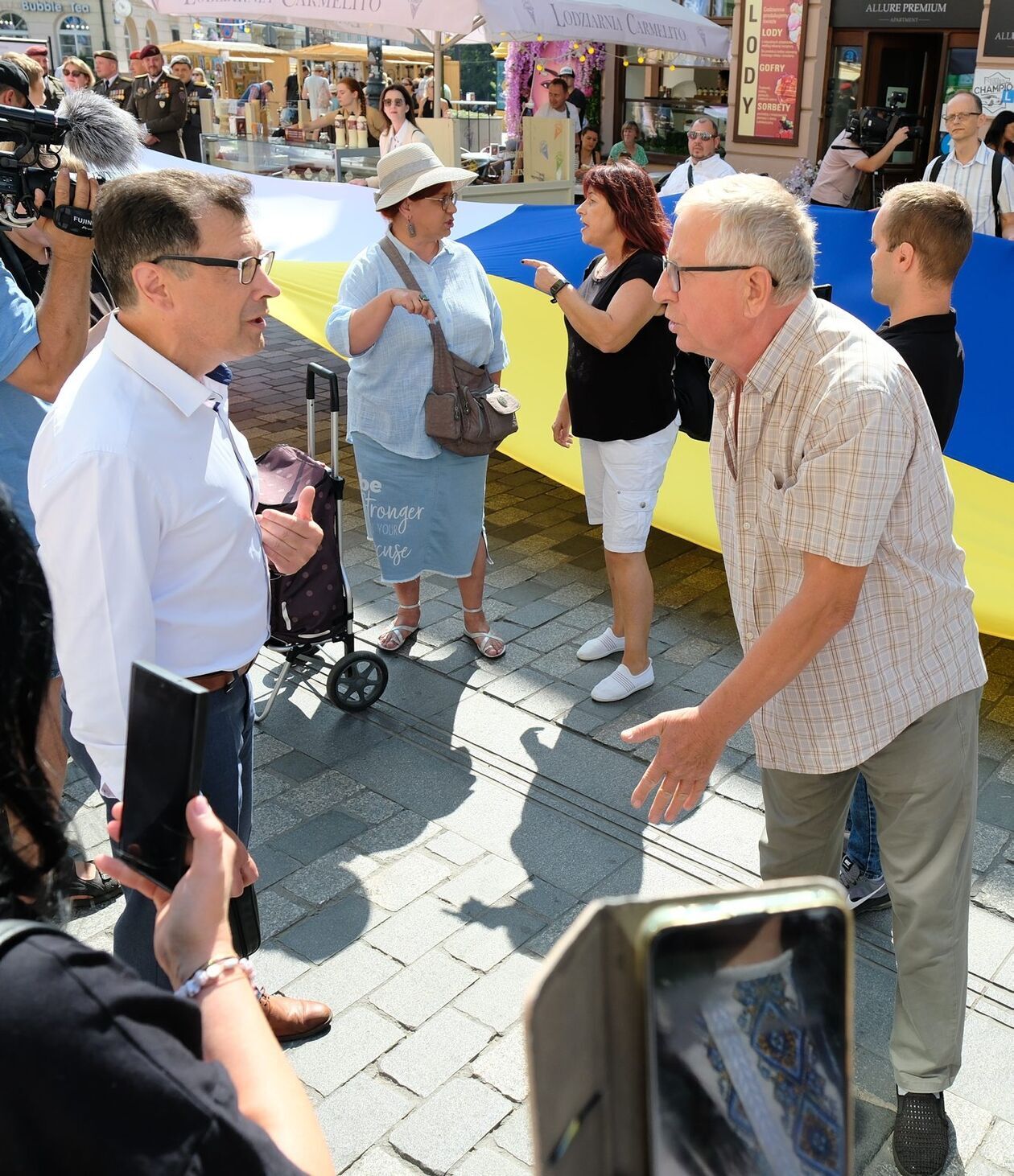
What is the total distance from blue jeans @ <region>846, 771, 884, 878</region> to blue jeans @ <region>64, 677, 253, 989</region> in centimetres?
182

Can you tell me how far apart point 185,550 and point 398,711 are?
7.56 ft

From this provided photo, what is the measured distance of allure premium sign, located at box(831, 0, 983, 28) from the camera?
42.1 ft

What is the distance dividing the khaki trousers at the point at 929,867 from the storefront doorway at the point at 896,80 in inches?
513

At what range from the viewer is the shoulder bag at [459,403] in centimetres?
453

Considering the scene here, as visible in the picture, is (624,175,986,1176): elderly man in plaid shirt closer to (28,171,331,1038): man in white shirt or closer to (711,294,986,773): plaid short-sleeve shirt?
(711,294,986,773): plaid short-sleeve shirt

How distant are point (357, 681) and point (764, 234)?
105 inches

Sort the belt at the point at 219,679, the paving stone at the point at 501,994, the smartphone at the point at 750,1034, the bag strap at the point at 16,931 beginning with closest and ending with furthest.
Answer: the smartphone at the point at 750,1034 < the bag strap at the point at 16,931 < the belt at the point at 219,679 < the paving stone at the point at 501,994

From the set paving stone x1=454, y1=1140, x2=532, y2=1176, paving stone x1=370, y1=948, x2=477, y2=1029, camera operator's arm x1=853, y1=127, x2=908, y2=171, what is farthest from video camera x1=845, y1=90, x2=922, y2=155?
paving stone x1=454, y1=1140, x2=532, y2=1176

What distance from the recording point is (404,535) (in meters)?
4.82

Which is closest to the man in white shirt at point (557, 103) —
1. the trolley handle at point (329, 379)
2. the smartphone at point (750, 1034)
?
the trolley handle at point (329, 379)

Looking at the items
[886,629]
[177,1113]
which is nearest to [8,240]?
[886,629]

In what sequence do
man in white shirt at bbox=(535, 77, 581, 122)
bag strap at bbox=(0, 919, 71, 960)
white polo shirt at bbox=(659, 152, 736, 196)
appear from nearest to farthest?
bag strap at bbox=(0, 919, 71, 960) < white polo shirt at bbox=(659, 152, 736, 196) < man in white shirt at bbox=(535, 77, 581, 122)

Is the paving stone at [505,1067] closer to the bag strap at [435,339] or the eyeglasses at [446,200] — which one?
the bag strap at [435,339]

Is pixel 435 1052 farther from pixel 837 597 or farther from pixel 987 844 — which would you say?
pixel 987 844
